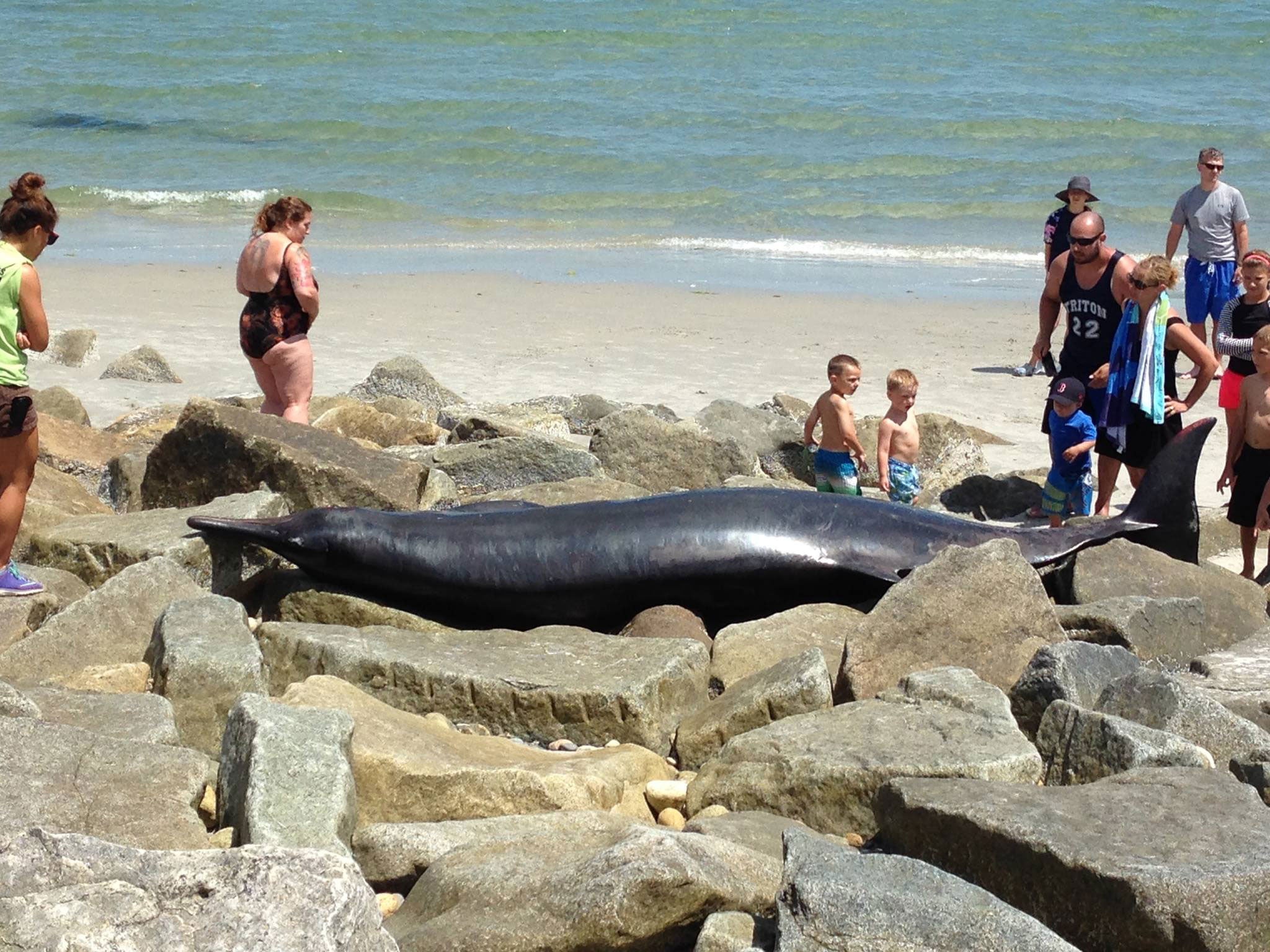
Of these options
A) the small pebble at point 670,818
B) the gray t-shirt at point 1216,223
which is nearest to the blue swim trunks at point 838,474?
the small pebble at point 670,818

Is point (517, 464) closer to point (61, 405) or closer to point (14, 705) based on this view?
point (61, 405)

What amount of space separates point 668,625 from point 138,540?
2.04m

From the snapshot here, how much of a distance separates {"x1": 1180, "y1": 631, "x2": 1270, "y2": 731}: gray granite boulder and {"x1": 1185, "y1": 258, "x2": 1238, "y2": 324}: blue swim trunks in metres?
7.87

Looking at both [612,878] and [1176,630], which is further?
[1176,630]

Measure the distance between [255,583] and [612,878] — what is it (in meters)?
3.17

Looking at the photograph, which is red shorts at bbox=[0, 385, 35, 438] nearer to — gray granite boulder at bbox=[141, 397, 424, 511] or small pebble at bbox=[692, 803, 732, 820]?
gray granite boulder at bbox=[141, 397, 424, 511]

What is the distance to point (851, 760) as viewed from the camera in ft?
13.1

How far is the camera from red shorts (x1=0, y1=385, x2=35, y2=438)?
580cm

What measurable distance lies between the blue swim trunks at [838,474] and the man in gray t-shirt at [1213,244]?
5.84 m

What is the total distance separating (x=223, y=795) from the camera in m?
3.87

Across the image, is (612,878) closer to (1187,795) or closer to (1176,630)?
(1187,795)

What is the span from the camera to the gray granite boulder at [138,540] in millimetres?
5719

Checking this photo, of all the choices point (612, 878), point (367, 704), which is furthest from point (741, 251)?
point (612, 878)

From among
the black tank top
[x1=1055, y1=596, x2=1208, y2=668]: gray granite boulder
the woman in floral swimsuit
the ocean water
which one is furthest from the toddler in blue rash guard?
the ocean water
